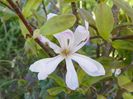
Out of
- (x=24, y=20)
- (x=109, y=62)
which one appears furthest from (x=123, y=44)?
(x=24, y=20)

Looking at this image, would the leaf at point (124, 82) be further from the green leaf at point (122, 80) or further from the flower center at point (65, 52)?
the flower center at point (65, 52)

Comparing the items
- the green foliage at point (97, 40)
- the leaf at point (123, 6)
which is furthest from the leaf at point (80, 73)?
the leaf at point (123, 6)

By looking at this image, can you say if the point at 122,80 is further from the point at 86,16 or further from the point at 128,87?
the point at 86,16

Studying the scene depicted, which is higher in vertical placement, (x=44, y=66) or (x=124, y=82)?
(x=44, y=66)

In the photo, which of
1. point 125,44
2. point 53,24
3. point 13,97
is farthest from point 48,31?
point 13,97

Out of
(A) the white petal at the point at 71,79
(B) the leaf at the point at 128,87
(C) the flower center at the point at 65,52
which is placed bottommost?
(B) the leaf at the point at 128,87
